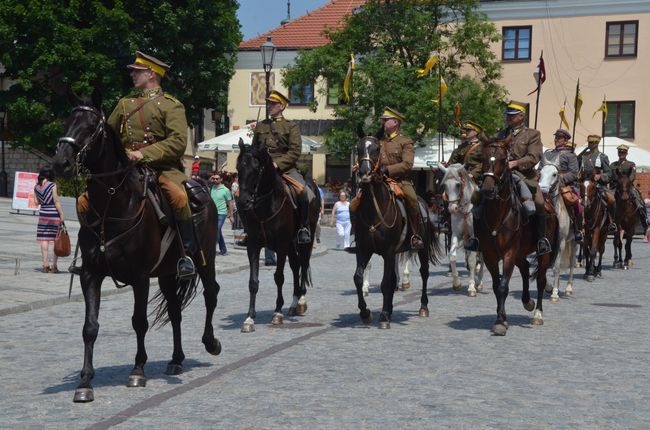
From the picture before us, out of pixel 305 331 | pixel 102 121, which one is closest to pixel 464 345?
pixel 305 331

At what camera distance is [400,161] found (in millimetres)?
13102

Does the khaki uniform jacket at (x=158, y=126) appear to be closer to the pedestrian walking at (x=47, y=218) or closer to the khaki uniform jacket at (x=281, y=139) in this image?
the khaki uniform jacket at (x=281, y=139)

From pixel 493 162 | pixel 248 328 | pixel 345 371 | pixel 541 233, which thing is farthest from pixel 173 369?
pixel 541 233

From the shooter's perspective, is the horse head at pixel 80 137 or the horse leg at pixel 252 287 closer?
the horse head at pixel 80 137

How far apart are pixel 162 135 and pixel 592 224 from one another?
1423 centimetres

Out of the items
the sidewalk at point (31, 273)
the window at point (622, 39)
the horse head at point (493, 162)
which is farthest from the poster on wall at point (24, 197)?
the window at point (622, 39)

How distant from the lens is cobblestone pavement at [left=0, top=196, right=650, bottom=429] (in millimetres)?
7398

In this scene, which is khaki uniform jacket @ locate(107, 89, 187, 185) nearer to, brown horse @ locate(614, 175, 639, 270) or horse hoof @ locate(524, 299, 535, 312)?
horse hoof @ locate(524, 299, 535, 312)

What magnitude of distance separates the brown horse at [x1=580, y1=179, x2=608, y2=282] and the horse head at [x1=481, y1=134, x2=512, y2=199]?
27.8 feet

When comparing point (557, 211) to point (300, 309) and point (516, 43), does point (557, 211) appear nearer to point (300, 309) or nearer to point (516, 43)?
point (300, 309)

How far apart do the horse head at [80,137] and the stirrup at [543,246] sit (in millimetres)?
6791

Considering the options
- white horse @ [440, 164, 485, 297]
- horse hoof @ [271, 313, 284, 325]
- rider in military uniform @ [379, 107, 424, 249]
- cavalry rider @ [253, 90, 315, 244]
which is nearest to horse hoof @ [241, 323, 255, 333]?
horse hoof @ [271, 313, 284, 325]

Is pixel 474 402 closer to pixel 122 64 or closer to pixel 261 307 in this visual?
pixel 261 307

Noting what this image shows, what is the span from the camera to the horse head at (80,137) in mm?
7606
